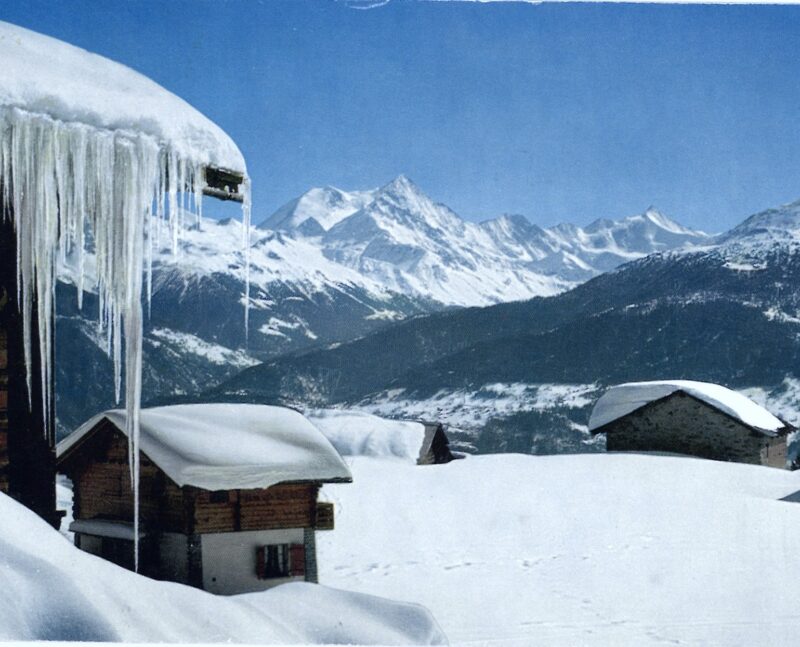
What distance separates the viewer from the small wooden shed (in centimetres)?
737

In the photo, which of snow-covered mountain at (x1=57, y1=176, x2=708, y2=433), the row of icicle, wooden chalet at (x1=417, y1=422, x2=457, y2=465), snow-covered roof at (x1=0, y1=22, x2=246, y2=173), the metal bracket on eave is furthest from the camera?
wooden chalet at (x1=417, y1=422, x2=457, y2=465)

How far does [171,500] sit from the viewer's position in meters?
8.02

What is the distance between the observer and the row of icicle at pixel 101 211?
14.7ft

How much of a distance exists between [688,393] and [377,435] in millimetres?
7217

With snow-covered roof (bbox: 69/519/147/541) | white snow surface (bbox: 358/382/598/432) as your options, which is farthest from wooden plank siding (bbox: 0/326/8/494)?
white snow surface (bbox: 358/382/598/432)

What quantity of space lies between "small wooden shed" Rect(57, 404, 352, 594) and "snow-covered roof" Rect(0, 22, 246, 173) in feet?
10.8

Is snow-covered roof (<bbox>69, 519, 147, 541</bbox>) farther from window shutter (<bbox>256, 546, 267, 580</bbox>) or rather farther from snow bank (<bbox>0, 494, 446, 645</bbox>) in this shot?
snow bank (<bbox>0, 494, 446, 645</bbox>)

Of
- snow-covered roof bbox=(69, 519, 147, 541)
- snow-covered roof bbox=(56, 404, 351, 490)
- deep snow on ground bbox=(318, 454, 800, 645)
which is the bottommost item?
deep snow on ground bbox=(318, 454, 800, 645)

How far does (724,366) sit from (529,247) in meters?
21.6

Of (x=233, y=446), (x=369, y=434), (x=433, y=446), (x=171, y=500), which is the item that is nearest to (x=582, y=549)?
(x=233, y=446)

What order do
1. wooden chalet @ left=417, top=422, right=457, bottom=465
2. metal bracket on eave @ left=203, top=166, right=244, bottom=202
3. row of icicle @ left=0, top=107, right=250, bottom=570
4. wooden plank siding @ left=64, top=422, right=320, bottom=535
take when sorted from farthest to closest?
wooden chalet @ left=417, top=422, right=457, bottom=465 → wooden plank siding @ left=64, top=422, right=320, bottom=535 → metal bracket on eave @ left=203, top=166, right=244, bottom=202 → row of icicle @ left=0, top=107, right=250, bottom=570

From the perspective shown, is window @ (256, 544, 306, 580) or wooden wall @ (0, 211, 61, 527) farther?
window @ (256, 544, 306, 580)

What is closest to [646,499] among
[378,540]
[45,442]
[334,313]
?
[378,540]

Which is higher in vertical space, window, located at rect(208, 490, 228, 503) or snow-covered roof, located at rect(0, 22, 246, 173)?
snow-covered roof, located at rect(0, 22, 246, 173)
